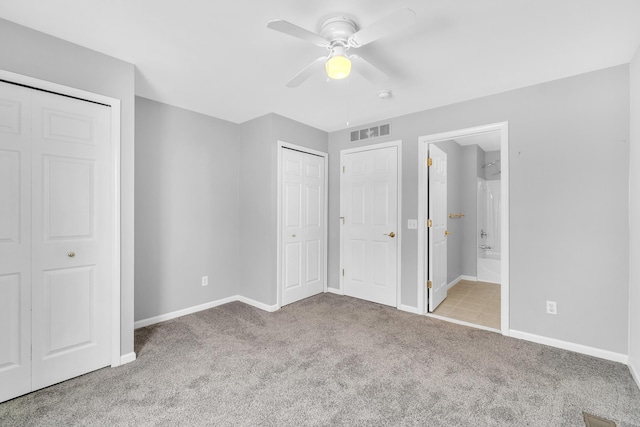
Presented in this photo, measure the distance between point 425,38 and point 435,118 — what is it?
1.46 metres

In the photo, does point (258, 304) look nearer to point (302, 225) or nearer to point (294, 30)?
point (302, 225)

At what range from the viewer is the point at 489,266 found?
514 centimetres

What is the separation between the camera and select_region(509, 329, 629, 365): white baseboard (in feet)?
7.77

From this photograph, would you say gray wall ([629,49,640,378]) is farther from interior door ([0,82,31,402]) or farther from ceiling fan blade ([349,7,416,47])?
interior door ([0,82,31,402])

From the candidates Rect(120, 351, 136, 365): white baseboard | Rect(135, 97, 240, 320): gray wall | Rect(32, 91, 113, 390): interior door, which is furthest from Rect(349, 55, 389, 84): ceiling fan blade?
Rect(120, 351, 136, 365): white baseboard

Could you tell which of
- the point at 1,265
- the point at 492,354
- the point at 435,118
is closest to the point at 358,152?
the point at 435,118

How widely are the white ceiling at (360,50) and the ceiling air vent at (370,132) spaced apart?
0.66 m

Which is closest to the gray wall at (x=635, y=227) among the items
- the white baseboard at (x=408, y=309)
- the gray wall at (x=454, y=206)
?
the white baseboard at (x=408, y=309)

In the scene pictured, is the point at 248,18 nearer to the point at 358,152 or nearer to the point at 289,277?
the point at 358,152

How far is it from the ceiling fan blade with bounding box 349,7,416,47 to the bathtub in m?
4.72

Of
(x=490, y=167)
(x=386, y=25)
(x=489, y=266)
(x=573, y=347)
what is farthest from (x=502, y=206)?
(x=490, y=167)

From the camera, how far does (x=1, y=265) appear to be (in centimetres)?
188

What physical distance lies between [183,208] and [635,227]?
13.8ft

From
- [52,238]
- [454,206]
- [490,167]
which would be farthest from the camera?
[490,167]
